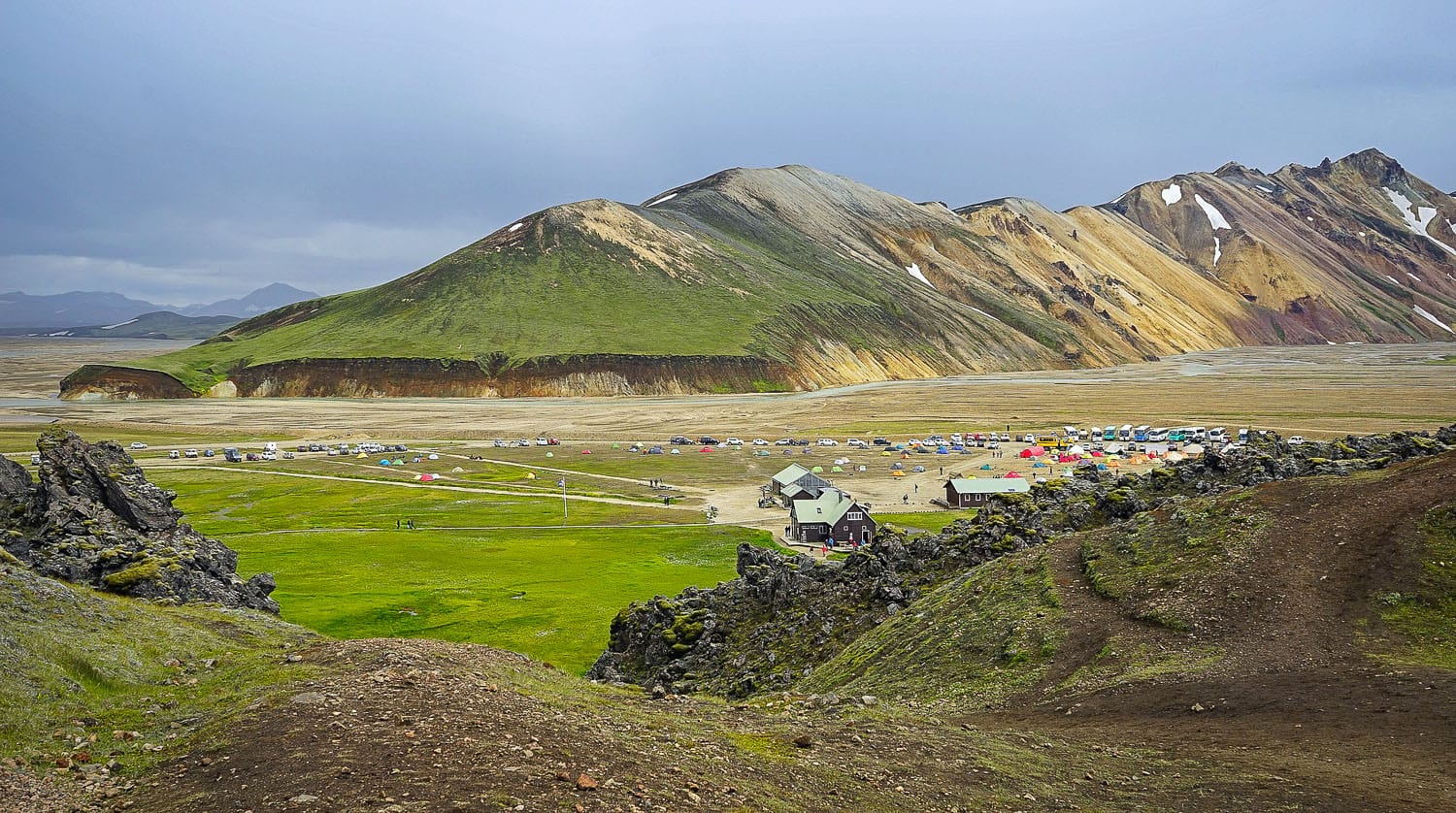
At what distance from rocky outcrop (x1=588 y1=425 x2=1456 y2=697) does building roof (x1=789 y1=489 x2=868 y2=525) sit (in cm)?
3592

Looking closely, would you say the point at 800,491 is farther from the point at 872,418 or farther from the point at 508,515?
the point at 872,418

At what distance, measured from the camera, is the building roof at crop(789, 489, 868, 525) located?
79688 millimetres

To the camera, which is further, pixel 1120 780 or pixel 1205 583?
pixel 1205 583

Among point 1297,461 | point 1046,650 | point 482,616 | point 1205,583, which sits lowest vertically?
point 482,616

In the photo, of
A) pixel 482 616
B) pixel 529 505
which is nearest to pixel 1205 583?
pixel 482 616

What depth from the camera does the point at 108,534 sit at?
33.5 metres

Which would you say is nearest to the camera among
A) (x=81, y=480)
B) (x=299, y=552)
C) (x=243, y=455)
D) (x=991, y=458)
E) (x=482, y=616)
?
(x=81, y=480)

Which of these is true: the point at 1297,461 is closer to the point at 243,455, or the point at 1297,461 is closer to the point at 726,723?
the point at 726,723

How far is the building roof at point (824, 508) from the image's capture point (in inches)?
3137

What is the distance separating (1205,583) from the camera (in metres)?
27.8

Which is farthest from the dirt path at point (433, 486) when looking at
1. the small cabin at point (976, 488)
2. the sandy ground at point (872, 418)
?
the sandy ground at point (872, 418)

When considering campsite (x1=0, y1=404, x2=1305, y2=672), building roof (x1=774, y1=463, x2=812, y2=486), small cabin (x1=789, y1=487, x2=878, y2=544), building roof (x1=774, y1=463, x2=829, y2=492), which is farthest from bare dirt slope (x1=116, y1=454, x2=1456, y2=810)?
building roof (x1=774, y1=463, x2=812, y2=486)

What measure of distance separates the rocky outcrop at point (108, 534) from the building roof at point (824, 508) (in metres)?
50.3

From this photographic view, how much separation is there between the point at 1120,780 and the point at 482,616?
4351 cm
